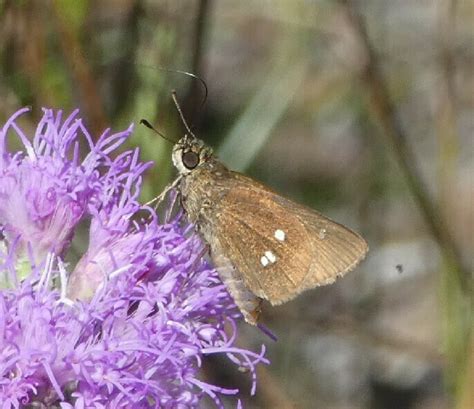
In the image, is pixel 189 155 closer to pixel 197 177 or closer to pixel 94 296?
pixel 197 177

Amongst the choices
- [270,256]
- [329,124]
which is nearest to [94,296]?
[270,256]

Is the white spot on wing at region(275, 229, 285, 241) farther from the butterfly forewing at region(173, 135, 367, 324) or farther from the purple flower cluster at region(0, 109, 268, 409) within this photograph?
the purple flower cluster at region(0, 109, 268, 409)

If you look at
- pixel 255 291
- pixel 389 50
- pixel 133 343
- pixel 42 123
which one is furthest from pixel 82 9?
pixel 389 50

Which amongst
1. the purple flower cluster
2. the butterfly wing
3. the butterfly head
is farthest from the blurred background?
the purple flower cluster

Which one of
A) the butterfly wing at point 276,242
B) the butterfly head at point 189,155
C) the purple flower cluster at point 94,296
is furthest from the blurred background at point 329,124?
the purple flower cluster at point 94,296

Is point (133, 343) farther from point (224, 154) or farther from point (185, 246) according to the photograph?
point (224, 154)

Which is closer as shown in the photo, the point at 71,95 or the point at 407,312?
the point at 71,95

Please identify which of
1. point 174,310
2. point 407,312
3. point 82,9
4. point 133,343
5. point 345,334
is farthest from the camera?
point 407,312
